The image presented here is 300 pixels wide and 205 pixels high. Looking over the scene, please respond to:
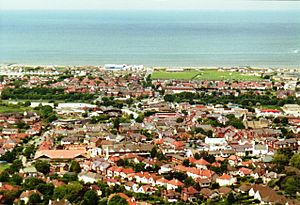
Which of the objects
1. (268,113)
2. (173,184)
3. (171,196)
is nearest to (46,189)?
(171,196)

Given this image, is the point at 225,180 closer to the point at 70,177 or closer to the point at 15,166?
the point at 70,177

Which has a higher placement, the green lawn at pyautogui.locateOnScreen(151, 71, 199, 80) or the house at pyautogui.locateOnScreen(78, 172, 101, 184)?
the house at pyautogui.locateOnScreen(78, 172, 101, 184)

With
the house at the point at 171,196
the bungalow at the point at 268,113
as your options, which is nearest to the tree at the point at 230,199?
the house at the point at 171,196

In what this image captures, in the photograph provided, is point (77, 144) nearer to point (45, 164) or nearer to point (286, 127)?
point (45, 164)

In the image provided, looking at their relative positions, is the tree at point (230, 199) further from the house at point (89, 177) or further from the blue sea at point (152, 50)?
the blue sea at point (152, 50)

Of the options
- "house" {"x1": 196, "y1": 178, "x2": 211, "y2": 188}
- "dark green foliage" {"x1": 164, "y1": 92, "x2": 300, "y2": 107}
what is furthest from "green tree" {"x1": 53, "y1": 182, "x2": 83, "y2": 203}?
"dark green foliage" {"x1": 164, "y1": 92, "x2": 300, "y2": 107}

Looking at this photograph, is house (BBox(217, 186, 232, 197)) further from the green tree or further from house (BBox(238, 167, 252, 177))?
the green tree
